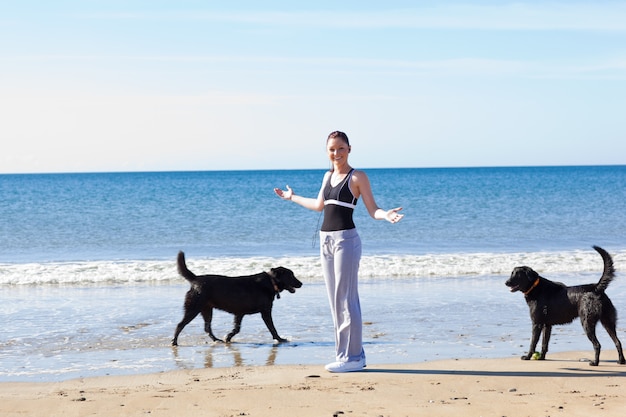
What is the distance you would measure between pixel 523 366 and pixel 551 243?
16.4 meters

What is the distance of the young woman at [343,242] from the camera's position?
644cm


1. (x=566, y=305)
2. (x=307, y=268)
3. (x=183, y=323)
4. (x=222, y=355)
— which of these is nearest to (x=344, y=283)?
(x=222, y=355)

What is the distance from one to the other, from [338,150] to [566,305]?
2727 millimetres

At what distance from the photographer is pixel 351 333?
6.59m

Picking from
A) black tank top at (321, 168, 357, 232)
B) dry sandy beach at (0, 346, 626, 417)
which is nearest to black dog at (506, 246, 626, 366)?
dry sandy beach at (0, 346, 626, 417)

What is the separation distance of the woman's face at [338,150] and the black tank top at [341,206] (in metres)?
0.13

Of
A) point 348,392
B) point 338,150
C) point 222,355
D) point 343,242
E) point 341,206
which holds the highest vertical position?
point 338,150

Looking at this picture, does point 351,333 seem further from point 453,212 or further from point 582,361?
point 453,212

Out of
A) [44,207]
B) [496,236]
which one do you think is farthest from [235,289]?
[44,207]

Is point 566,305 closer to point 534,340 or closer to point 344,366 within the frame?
point 534,340

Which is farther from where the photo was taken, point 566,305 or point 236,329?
point 236,329

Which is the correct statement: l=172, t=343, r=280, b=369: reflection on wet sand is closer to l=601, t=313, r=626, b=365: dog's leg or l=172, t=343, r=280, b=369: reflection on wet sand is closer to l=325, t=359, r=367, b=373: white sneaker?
l=325, t=359, r=367, b=373: white sneaker

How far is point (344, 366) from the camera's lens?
6656mm

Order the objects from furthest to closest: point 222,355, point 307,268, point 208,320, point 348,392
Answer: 1. point 307,268
2. point 208,320
3. point 222,355
4. point 348,392
